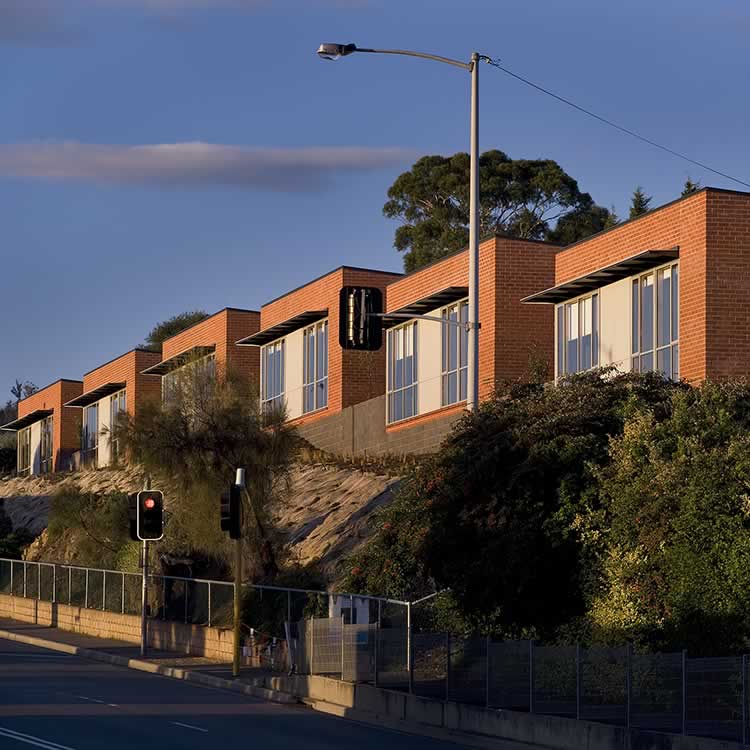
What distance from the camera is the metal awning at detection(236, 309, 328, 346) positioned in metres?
52.4

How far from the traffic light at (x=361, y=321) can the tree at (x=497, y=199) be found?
47.9 m

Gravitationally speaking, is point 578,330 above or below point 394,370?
above

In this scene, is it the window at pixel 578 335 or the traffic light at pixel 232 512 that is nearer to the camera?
the traffic light at pixel 232 512

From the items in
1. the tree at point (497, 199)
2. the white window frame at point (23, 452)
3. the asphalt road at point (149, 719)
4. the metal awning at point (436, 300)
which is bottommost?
the asphalt road at point (149, 719)

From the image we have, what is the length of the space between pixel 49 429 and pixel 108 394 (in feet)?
35.7

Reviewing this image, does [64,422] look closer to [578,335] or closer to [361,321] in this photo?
[578,335]

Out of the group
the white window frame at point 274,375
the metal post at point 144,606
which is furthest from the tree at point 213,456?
the white window frame at point 274,375

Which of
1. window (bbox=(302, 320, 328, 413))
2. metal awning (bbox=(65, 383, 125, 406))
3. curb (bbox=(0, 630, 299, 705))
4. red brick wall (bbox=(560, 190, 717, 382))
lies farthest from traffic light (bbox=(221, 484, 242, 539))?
metal awning (bbox=(65, 383, 125, 406))

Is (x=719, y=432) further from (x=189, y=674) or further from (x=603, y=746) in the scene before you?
(x=189, y=674)

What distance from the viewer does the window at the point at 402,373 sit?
152ft

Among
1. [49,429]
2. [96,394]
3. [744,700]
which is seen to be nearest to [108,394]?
[96,394]

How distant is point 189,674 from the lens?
30.9 m

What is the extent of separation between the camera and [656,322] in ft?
115

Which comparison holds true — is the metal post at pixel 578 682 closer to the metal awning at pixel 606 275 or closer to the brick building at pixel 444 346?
the metal awning at pixel 606 275
